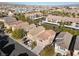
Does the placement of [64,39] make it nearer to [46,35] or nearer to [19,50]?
[46,35]

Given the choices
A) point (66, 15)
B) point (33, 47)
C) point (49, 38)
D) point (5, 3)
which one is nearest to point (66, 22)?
point (66, 15)

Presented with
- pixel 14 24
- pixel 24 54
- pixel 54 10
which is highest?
pixel 54 10

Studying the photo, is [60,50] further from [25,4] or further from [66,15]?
[25,4]

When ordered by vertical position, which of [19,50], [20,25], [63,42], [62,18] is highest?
[62,18]

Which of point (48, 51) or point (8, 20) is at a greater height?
point (8, 20)

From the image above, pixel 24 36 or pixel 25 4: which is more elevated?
pixel 25 4

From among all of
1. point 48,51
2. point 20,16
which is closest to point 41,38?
point 48,51
